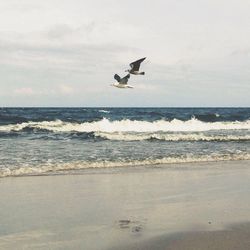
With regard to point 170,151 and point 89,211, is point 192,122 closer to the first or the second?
point 170,151

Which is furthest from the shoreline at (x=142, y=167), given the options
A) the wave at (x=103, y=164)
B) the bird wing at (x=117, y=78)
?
the bird wing at (x=117, y=78)

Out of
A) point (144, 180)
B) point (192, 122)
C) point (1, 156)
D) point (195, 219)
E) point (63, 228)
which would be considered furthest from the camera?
point (192, 122)

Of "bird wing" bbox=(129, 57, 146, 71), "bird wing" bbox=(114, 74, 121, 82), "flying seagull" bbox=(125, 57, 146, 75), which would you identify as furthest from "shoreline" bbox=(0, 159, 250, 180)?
"bird wing" bbox=(129, 57, 146, 71)

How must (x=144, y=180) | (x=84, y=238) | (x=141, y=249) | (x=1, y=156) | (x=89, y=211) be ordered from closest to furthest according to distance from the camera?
(x=141, y=249)
(x=84, y=238)
(x=89, y=211)
(x=144, y=180)
(x=1, y=156)

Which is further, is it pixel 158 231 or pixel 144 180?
pixel 144 180

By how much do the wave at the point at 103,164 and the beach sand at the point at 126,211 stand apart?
65cm

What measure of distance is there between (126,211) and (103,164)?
5.21 meters

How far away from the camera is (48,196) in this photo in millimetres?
8336

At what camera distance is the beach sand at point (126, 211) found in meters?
5.88

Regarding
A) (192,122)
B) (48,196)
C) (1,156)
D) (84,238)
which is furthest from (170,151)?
(192,122)

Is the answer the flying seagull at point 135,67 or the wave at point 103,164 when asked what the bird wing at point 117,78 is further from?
the wave at point 103,164

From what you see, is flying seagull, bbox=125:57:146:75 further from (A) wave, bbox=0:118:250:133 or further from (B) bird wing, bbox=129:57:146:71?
(A) wave, bbox=0:118:250:133

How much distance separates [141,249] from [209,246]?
74 cm

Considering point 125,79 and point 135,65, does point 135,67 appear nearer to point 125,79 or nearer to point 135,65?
point 135,65
